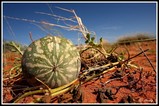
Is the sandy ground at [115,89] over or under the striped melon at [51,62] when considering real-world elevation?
under

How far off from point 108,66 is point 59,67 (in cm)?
82

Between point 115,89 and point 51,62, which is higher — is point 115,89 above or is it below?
below

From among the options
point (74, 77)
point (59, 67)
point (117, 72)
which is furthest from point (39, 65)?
point (117, 72)

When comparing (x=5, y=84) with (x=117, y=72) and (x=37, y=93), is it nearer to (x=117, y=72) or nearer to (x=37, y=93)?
(x=37, y=93)

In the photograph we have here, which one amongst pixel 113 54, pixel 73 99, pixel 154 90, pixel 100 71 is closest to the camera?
pixel 73 99

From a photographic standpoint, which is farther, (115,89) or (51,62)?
(115,89)

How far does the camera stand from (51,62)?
8.78 feet

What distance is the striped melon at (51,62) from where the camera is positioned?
2.67 metres

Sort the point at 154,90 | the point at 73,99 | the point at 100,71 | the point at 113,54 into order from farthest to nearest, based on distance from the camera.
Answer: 1. the point at 113,54
2. the point at 100,71
3. the point at 154,90
4. the point at 73,99

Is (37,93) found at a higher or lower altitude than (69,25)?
lower

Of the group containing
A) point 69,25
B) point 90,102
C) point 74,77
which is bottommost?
point 90,102

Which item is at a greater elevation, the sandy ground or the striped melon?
the striped melon

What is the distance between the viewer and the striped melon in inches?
105

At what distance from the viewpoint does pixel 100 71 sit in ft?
10.5
